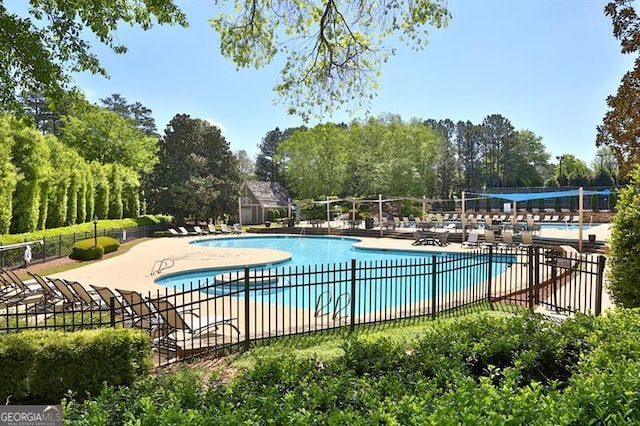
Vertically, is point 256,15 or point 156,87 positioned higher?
point 156,87

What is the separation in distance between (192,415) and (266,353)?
15.0 feet

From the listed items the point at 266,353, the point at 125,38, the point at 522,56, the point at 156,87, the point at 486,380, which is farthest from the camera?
the point at 156,87

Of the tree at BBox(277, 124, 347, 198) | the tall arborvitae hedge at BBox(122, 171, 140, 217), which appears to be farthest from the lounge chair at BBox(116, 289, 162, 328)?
the tree at BBox(277, 124, 347, 198)

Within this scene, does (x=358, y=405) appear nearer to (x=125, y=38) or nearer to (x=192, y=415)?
(x=192, y=415)

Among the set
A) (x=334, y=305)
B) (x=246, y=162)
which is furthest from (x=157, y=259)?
(x=246, y=162)

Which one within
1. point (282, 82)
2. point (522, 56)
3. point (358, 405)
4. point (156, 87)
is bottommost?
point (358, 405)

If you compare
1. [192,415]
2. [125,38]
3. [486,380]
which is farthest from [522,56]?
[192,415]

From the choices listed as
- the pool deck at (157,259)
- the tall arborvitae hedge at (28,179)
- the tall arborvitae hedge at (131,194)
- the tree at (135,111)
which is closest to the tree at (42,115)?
the tree at (135,111)

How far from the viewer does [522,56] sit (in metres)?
15.6

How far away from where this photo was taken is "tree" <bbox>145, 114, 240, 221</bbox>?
36188mm

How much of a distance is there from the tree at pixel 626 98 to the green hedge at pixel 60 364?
→ 11.5m

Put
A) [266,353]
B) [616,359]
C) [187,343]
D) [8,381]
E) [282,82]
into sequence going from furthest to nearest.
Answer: [282,82] < [187,343] < [266,353] < [8,381] < [616,359]

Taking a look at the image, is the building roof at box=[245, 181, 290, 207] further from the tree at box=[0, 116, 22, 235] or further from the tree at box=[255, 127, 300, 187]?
the tree at box=[0, 116, 22, 235]

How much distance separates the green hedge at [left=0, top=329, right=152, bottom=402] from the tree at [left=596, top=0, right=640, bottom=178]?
11.5 meters
